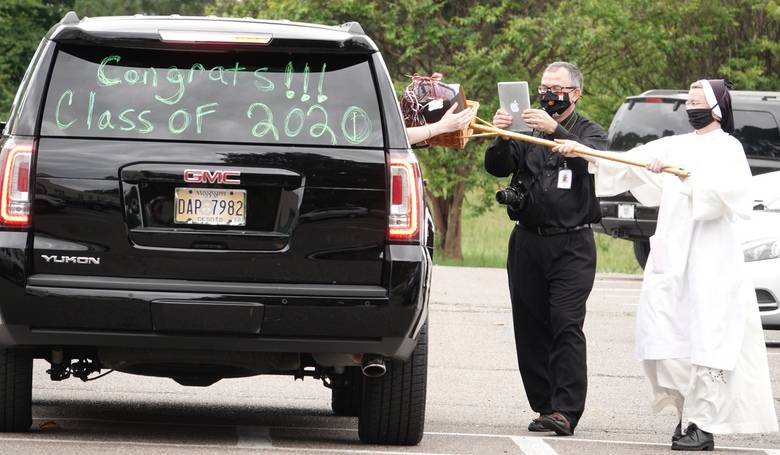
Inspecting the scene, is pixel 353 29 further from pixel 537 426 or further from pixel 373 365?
pixel 537 426

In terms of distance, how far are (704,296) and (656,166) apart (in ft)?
2.22

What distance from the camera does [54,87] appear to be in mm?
6809

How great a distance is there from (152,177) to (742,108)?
591 inches

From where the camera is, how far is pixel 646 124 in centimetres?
2064

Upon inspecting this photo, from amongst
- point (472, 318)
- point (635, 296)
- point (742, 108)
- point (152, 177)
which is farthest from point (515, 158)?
point (742, 108)

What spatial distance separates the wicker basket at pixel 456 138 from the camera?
8.03 meters

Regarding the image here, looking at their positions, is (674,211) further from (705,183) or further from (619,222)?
(619,222)

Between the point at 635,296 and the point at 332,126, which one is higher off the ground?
the point at 332,126

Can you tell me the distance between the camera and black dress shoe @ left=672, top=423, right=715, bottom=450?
782 centimetres

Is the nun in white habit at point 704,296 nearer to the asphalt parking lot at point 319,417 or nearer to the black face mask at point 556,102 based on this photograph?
the asphalt parking lot at point 319,417

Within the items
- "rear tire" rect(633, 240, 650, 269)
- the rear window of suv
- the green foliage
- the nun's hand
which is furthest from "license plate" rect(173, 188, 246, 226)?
the green foliage

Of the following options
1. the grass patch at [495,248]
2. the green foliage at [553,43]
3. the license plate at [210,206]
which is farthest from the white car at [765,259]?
the green foliage at [553,43]

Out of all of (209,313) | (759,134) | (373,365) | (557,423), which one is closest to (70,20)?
(209,313)

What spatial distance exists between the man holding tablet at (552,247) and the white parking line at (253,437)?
54.6 inches
